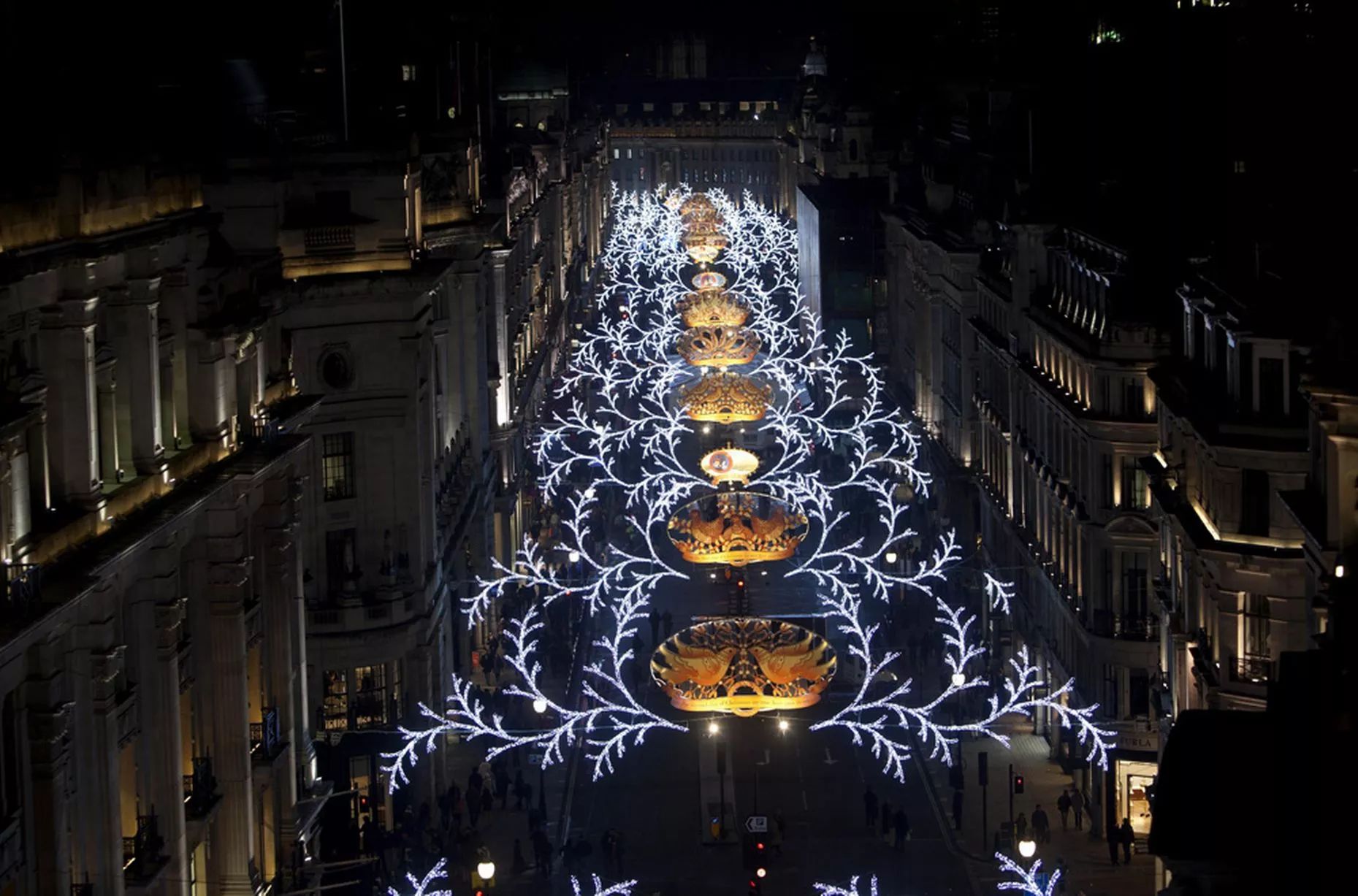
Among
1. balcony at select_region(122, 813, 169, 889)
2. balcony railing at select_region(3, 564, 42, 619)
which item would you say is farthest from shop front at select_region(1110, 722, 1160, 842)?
balcony railing at select_region(3, 564, 42, 619)

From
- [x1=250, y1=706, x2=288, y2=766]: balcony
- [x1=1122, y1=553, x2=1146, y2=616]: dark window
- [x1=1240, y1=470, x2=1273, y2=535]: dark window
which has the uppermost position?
[x1=1240, y1=470, x2=1273, y2=535]: dark window

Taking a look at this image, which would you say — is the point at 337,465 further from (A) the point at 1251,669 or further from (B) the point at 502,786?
(A) the point at 1251,669

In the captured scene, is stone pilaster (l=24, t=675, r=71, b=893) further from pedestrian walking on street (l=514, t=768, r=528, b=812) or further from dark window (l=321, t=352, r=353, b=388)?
pedestrian walking on street (l=514, t=768, r=528, b=812)

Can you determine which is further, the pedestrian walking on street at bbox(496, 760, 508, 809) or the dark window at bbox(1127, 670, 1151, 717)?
the pedestrian walking on street at bbox(496, 760, 508, 809)

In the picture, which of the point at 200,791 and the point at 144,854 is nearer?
the point at 144,854

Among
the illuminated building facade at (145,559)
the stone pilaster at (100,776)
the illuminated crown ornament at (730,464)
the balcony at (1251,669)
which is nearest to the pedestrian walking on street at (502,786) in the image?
the illuminated building facade at (145,559)

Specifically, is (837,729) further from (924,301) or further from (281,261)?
(924,301)

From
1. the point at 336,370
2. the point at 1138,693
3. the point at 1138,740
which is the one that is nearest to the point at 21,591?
the point at 336,370
